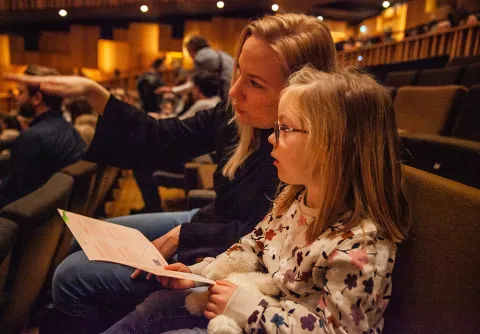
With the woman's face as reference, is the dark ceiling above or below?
above

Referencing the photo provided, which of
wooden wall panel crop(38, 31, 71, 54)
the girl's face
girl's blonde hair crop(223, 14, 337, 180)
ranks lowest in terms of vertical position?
the girl's face

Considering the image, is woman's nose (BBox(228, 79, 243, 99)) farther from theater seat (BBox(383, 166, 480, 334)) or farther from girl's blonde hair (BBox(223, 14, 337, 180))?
theater seat (BBox(383, 166, 480, 334))

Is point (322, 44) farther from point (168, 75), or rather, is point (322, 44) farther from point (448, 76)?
point (168, 75)

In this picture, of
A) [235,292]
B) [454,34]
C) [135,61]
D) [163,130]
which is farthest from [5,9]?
[235,292]

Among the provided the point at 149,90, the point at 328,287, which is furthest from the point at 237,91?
the point at 149,90

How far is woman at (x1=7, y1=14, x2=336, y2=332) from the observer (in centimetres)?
89

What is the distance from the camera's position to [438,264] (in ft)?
1.83

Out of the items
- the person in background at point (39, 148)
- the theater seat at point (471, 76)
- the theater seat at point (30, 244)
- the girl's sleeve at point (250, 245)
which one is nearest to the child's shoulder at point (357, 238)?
the girl's sleeve at point (250, 245)

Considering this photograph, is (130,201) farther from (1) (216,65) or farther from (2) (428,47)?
(2) (428,47)

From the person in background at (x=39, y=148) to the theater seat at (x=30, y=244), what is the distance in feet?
2.20

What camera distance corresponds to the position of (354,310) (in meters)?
0.56

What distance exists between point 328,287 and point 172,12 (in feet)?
27.4

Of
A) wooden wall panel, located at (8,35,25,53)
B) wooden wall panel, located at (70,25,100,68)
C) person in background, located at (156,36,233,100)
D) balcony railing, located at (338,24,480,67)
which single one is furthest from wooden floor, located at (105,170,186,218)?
wooden wall panel, located at (8,35,25,53)

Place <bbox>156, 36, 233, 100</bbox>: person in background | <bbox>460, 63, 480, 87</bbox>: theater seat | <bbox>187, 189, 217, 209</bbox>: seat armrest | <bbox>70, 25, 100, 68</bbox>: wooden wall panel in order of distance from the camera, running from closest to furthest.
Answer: <bbox>187, 189, 217, 209</bbox>: seat armrest
<bbox>460, 63, 480, 87</bbox>: theater seat
<bbox>156, 36, 233, 100</bbox>: person in background
<bbox>70, 25, 100, 68</bbox>: wooden wall panel
